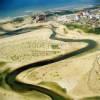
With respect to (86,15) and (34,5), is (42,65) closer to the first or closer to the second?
(86,15)

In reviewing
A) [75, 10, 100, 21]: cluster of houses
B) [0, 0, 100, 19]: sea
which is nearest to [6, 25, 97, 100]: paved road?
[75, 10, 100, 21]: cluster of houses

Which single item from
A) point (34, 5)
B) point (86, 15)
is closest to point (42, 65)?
point (86, 15)

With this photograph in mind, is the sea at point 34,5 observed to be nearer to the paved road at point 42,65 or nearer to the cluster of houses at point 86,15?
the cluster of houses at point 86,15

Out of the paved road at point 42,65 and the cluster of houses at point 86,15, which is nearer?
the paved road at point 42,65

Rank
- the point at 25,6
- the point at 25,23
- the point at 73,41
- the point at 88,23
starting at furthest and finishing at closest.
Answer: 1. the point at 25,6
2. the point at 25,23
3. the point at 88,23
4. the point at 73,41

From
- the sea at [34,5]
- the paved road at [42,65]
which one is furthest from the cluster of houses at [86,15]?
the paved road at [42,65]

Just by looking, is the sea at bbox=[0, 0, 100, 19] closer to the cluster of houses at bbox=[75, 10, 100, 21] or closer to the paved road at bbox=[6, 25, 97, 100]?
the cluster of houses at bbox=[75, 10, 100, 21]

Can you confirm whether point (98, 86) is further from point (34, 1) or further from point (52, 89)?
point (34, 1)

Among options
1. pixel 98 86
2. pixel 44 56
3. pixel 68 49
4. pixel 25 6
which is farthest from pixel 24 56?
pixel 25 6
